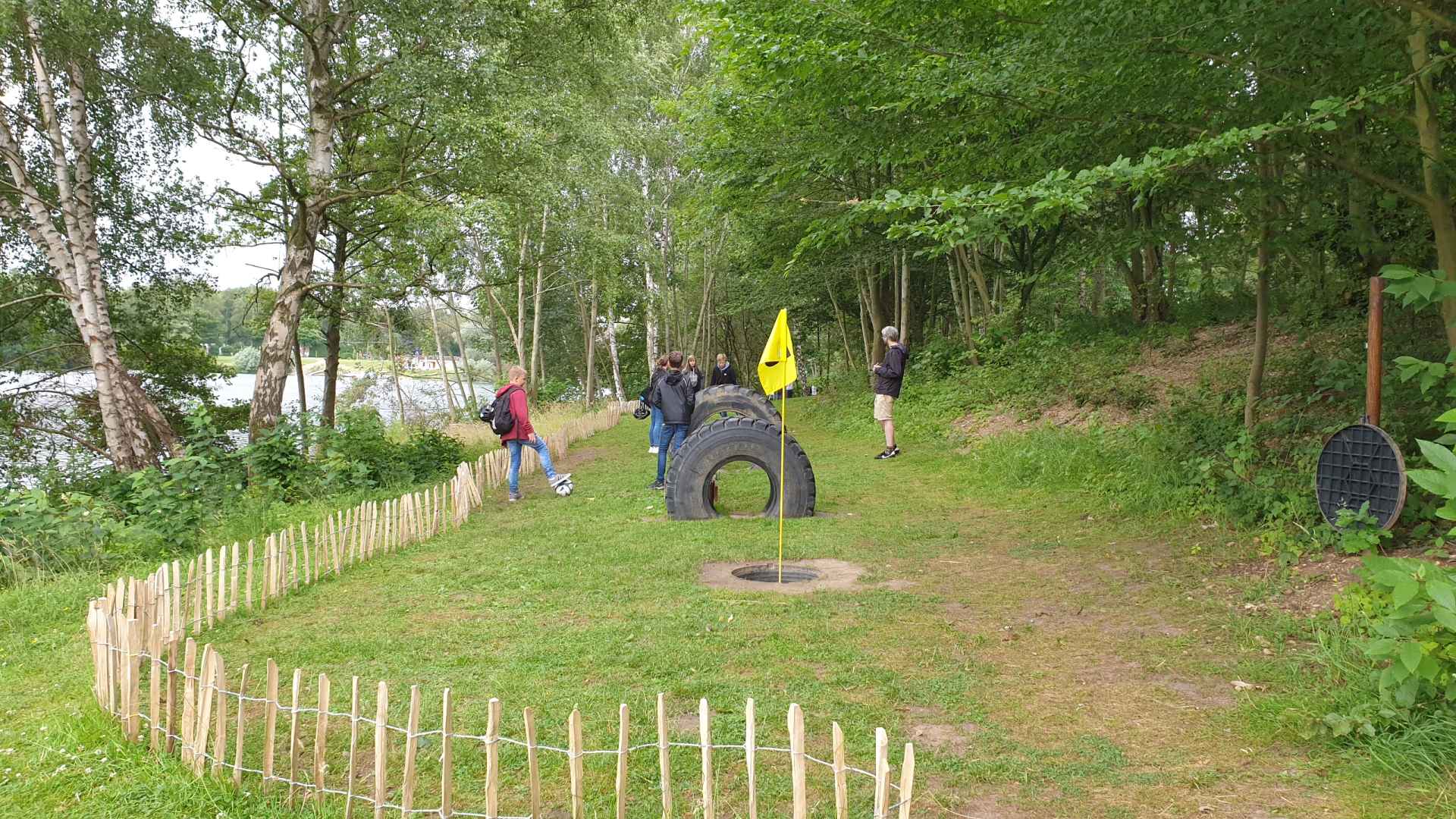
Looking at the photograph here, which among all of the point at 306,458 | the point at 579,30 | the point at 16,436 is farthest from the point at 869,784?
the point at 16,436

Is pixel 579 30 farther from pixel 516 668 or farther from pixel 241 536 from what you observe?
pixel 516 668

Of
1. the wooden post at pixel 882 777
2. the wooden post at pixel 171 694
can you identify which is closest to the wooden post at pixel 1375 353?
the wooden post at pixel 882 777

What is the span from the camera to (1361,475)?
5.43 metres

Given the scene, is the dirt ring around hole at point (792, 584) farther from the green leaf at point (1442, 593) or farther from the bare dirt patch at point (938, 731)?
the green leaf at point (1442, 593)

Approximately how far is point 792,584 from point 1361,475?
3.84 metres

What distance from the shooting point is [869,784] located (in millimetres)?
3205

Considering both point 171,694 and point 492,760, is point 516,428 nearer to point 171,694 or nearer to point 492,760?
point 171,694

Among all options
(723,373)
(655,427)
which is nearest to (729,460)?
(655,427)

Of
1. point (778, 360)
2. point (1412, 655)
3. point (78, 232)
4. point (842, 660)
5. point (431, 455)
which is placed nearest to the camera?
point (1412, 655)

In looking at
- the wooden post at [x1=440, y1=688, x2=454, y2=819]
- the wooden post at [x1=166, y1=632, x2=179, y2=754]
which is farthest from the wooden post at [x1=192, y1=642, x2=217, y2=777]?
the wooden post at [x1=440, y1=688, x2=454, y2=819]

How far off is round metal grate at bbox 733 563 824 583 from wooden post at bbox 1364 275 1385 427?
3793 millimetres

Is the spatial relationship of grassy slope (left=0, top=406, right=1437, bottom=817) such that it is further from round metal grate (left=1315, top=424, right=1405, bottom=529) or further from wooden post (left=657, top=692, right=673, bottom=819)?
round metal grate (left=1315, top=424, right=1405, bottom=529)

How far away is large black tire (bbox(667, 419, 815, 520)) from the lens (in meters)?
8.53

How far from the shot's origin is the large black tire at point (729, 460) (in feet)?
28.0
